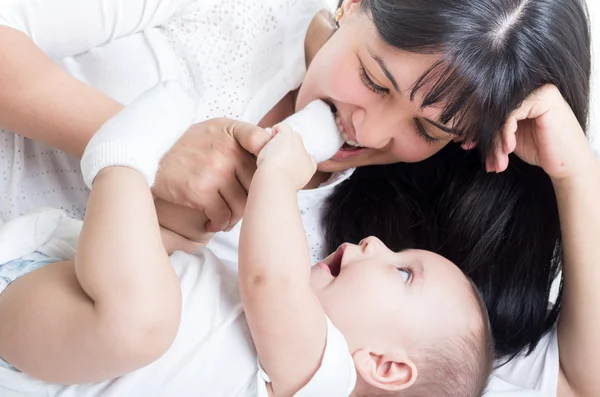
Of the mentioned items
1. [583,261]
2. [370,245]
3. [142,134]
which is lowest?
[583,261]

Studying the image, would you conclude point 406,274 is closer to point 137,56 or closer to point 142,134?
point 142,134

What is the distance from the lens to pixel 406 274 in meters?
0.95

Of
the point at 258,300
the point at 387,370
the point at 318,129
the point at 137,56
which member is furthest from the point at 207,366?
the point at 137,56

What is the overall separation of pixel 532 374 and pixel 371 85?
62cm

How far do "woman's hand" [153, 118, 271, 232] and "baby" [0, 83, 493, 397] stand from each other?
58 millimetres

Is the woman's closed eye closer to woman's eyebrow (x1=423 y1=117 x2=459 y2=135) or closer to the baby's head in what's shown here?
the baby's head

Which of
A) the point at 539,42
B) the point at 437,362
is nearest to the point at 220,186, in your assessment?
the point at 437,362

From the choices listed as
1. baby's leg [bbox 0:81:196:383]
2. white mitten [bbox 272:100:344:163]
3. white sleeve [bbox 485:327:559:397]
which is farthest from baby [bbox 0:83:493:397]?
white sleeve [bbox 485:327:559:397]

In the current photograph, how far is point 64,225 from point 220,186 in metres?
0.25

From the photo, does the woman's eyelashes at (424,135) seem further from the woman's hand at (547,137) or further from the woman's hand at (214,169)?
the woman's hand at (214,169)

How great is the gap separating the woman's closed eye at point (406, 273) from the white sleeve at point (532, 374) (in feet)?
1.09

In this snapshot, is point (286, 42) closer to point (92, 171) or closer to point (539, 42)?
point (539, 42)

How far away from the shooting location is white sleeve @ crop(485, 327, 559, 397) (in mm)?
1153

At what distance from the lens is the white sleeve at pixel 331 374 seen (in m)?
0.81
